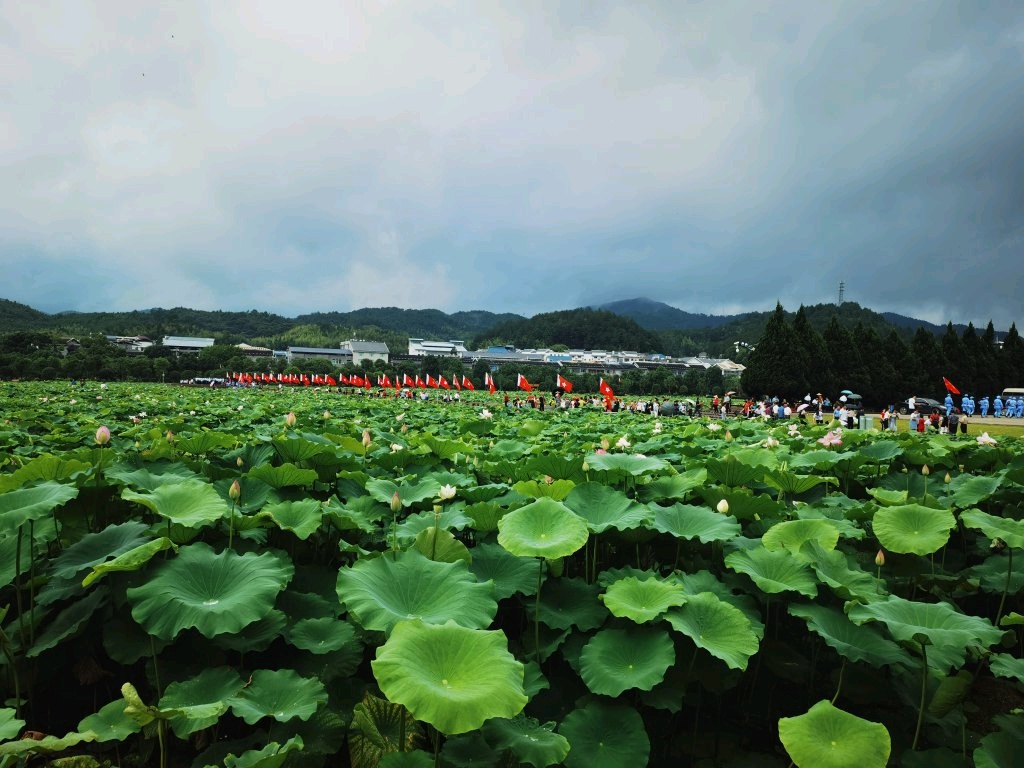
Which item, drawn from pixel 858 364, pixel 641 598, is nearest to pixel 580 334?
pixel 858 364

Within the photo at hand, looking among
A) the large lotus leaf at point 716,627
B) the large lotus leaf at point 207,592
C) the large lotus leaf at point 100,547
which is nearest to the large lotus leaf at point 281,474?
the large lotus leaf at point 100,547

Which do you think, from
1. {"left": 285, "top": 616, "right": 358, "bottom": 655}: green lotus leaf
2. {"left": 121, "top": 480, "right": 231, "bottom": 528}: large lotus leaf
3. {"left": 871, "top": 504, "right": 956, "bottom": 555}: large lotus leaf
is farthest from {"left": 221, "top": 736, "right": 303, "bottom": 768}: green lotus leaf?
{"left": 871, "top": 504, "right": 956, "bottom": 555}: large lotus leaf

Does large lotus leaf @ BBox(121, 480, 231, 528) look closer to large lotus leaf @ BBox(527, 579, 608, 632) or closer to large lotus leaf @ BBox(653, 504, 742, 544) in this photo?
large lotus leaf @ BBox(527, 579, 608, 632)

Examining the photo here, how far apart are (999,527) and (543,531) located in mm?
2100

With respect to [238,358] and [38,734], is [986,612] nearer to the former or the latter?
[38,734]

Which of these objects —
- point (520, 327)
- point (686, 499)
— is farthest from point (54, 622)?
point (520, 327)

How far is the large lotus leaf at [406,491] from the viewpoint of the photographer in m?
2.72

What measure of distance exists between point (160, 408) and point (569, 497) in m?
10.1

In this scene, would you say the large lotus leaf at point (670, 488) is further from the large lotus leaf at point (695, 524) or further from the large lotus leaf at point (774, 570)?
the large lotus leaf at point (774, 570)

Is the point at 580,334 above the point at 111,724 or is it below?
above

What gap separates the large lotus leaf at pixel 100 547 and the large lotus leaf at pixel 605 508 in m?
1.66

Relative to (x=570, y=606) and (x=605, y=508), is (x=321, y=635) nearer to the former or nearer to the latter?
(x=570, y=606)

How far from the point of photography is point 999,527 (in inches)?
99.8

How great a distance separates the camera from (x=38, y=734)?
1.50 meters
